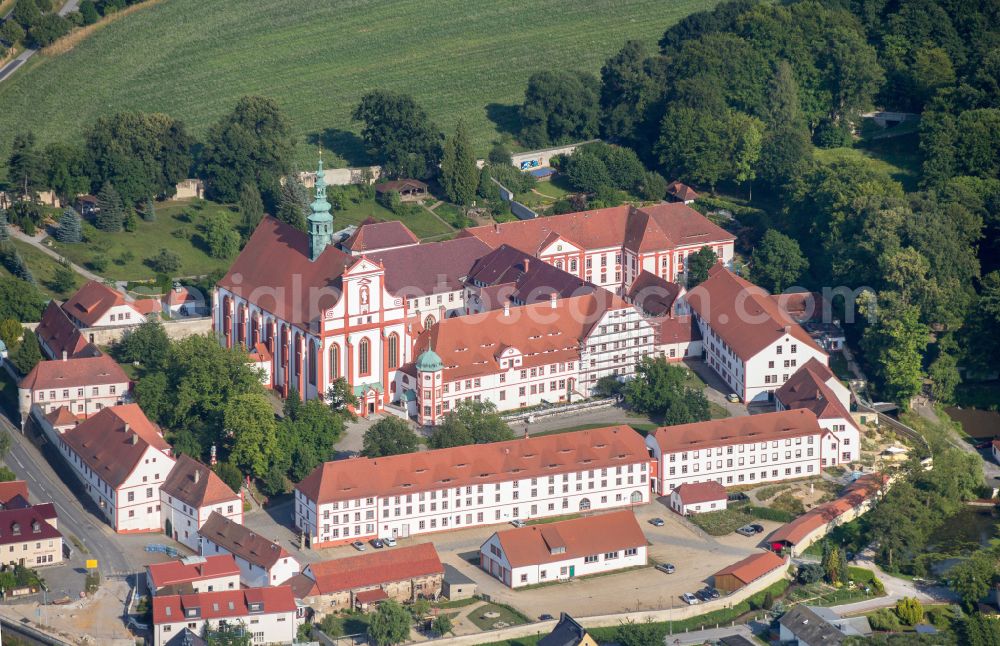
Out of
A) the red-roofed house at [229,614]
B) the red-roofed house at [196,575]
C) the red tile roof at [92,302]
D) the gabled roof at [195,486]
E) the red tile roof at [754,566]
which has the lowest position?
the red tile roof at [754,566]

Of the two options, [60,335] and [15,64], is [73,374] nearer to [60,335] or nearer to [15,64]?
[60,335]

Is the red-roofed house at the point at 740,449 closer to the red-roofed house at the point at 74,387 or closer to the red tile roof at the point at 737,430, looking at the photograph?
the red tile roof at the point at 737,430

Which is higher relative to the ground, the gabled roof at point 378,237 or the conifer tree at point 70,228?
the conifer tree at point 70,228

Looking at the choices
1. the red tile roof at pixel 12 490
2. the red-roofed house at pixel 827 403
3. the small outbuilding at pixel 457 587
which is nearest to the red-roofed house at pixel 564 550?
the small outbuilding at pixel 457 587

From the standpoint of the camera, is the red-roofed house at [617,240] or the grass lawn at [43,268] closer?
the grass lawn at [43,268]

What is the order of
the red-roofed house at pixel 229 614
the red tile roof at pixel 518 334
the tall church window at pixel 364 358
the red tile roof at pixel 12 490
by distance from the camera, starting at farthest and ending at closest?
the red tile roof at pixel 518 334 → the tall church window at pixel 364 358 → the red tile roof at pixel 12 490 → the red-roofed house at pixel 229 614

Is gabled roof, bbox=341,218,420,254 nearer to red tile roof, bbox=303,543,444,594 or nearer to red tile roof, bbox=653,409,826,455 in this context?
red tile roof, bbox=653,409,826,455
